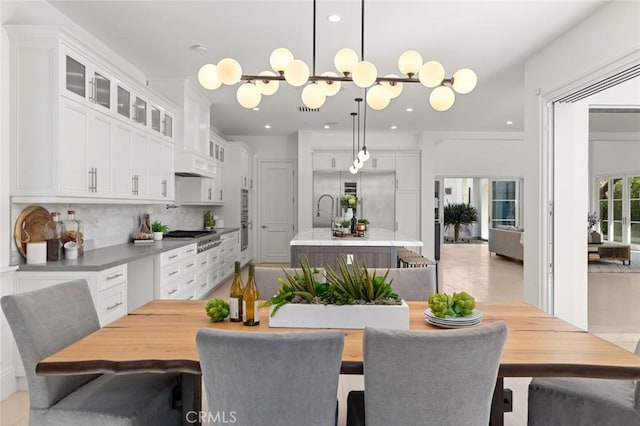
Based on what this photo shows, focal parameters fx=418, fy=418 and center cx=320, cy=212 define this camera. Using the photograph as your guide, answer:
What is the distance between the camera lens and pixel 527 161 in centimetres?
411

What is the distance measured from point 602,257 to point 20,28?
32.8ft

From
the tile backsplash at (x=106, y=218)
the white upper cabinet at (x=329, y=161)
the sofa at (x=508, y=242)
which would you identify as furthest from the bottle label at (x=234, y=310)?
the sofa at (x=508, y=242)

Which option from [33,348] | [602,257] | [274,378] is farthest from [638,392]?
[602,257]

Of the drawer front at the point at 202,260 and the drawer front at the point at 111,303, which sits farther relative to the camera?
the drawer front at the point at 202,260

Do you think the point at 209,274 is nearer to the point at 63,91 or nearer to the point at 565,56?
the point at 63,91

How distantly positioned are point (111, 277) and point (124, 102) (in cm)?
160

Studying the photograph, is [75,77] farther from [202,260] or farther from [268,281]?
[202,260]

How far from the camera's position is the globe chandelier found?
74.9 inches

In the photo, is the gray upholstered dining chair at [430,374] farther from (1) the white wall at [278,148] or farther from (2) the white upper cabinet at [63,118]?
(1) the white wall at [278,148]

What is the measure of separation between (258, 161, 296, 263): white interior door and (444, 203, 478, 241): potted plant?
717 centimetres

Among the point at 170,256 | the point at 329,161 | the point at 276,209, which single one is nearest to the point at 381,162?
the point at 329,161

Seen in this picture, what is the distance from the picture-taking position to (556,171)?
3777 millimetres

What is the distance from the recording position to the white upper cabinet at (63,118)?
108 inches

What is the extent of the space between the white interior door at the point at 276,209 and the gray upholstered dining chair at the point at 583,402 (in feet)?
23.4
